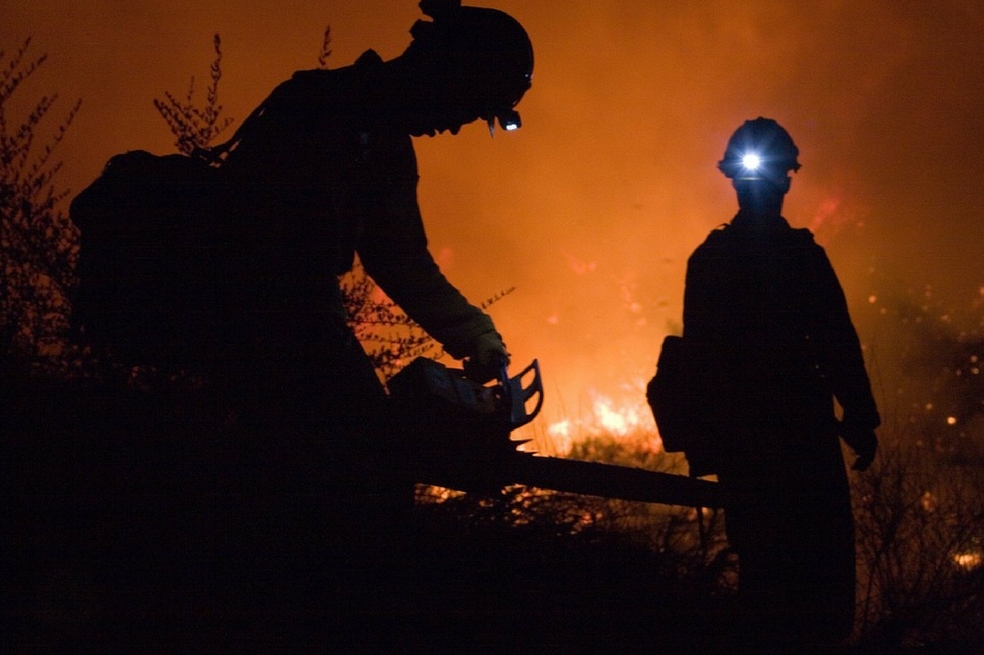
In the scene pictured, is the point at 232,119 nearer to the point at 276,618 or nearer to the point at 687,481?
the point at 276,618

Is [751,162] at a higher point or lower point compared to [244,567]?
higher

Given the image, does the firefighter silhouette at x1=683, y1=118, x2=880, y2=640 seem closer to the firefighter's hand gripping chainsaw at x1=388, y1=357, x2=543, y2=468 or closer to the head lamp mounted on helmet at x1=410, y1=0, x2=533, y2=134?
the firefighter's hand gripping chainsaw at x1=388, y1=357, x2=543, y2=468

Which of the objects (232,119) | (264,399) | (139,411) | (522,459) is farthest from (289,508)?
(232,119)

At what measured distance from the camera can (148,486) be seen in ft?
10.9

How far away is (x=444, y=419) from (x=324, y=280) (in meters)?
0.55

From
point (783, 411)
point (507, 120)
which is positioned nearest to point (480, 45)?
point (507, 120)

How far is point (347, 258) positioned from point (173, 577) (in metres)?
1.82

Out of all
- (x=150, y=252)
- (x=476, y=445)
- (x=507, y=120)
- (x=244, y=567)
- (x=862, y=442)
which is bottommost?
(x=244, y=567)

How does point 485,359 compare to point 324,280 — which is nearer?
point 324,280

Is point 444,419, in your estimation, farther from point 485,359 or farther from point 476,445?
point 485,359

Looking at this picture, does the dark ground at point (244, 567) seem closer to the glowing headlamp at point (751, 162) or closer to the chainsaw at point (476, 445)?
the chainsaw at point (476, 445)

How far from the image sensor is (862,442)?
3303mm

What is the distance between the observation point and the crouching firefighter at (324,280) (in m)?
1.83

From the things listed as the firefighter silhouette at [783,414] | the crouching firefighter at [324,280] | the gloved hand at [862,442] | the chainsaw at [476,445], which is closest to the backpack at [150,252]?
the crouching firefighter at [324,280]
